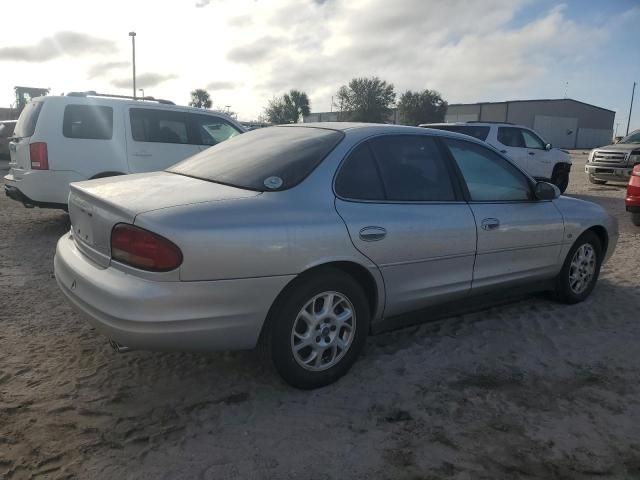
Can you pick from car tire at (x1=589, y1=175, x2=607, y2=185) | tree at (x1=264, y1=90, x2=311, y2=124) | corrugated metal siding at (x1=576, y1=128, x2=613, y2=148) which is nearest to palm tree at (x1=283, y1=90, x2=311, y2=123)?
tree at (x1=264, y1=90, x2=311, y2=124)

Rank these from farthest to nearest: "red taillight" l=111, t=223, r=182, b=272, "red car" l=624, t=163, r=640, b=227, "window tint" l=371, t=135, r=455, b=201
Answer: "red car" l=624, t=163, r=640, b=227
"window tint" l=371, t=135, r=455, b=201
"red taillight" l=111, t=223, r=182, b=272

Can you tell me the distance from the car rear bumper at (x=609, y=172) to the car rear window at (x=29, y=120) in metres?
13.9

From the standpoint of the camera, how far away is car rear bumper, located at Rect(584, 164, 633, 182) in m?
14.2

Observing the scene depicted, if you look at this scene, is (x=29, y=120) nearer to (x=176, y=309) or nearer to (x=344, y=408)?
(x=176, y=309)

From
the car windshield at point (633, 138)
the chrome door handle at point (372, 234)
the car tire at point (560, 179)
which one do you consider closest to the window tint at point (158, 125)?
the chrome door handle at point (372, 234)

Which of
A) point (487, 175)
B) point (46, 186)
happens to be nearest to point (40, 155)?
point (46, 186)

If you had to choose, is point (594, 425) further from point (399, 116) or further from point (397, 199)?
point (399, 116)

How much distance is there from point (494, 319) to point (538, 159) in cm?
971

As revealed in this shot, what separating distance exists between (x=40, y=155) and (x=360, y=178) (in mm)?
5125

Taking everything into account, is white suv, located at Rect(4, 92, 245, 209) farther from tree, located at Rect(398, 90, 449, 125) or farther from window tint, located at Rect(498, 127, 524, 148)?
tree, located at Rect(398, 90, 449, 125)

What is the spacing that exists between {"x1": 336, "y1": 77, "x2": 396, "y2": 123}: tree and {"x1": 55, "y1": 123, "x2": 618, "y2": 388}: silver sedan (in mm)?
63047

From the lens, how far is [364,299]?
323 cm

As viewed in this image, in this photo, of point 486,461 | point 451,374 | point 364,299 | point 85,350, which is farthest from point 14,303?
point 486,461

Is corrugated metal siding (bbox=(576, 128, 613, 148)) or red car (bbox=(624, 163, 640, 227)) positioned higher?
corrugated metal siding (bbox=(576, 128, 613, 148))
